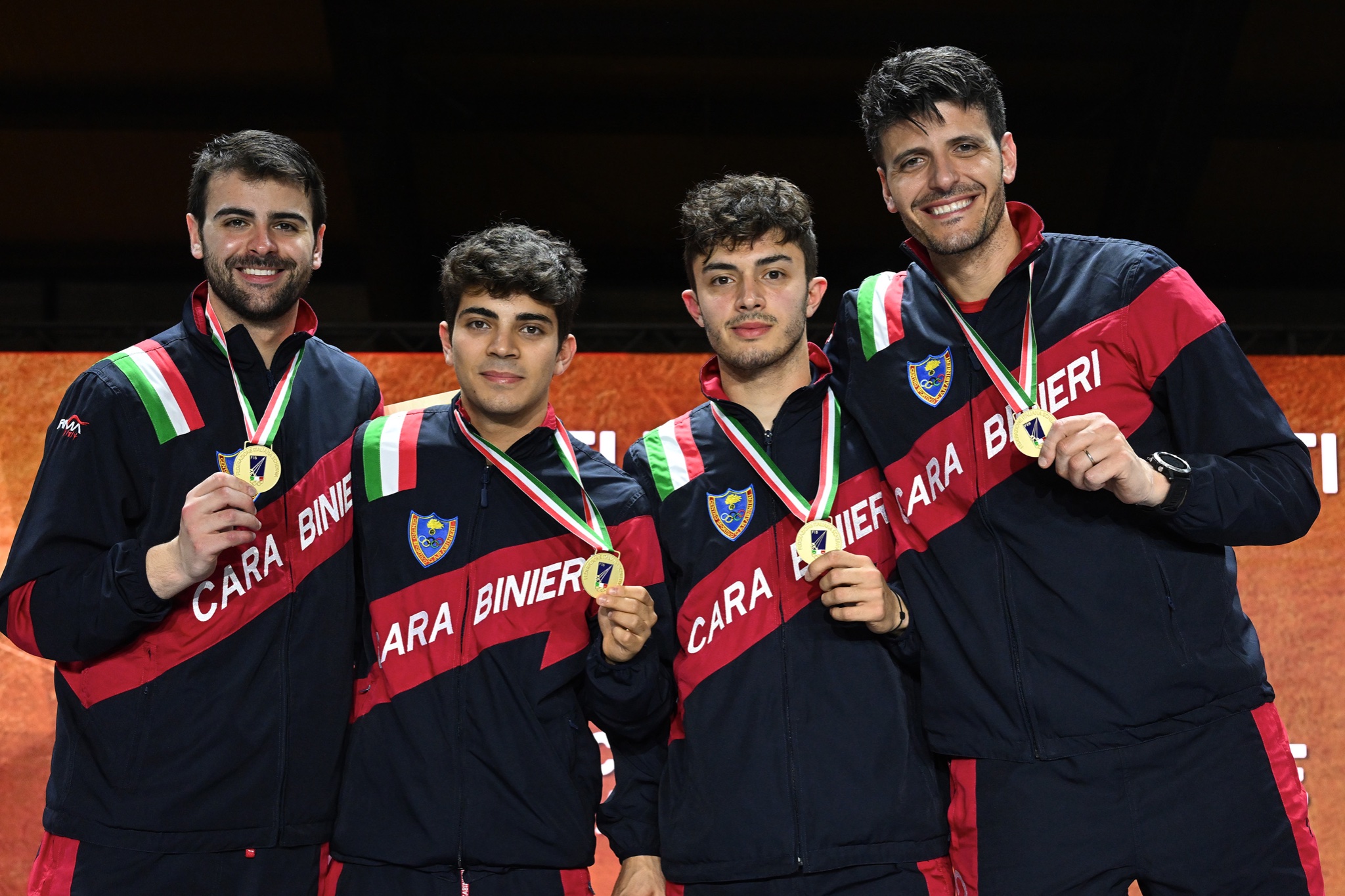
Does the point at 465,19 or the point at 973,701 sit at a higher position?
the point at 465,19

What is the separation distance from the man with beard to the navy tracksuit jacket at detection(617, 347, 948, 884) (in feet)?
2.39

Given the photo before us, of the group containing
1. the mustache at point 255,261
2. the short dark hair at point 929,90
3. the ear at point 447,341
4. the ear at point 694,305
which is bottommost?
the ear at point 447,341

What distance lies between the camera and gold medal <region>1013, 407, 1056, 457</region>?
6.20ft

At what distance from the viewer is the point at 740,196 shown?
7.98ft

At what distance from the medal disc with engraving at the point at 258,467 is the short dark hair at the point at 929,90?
55.5 inches

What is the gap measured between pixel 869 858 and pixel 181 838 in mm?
1314

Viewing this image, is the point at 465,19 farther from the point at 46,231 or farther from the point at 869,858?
Result: the point at 869,858

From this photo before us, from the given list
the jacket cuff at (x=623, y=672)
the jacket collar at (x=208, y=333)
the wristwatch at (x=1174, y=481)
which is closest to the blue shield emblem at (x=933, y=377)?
the wristwatch at (x=1174, y=481)

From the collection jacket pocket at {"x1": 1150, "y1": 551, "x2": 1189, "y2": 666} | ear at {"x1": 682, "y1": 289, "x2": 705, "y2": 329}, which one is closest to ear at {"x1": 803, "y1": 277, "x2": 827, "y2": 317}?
ear at {"x1": 682, "y1": 289, "x2": 705, "y2": 329}

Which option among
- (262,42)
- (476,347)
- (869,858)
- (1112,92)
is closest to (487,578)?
(476,347)

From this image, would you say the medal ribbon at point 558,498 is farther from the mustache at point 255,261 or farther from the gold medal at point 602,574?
the mustache at point 255,261

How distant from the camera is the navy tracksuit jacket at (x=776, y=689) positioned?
2053mm


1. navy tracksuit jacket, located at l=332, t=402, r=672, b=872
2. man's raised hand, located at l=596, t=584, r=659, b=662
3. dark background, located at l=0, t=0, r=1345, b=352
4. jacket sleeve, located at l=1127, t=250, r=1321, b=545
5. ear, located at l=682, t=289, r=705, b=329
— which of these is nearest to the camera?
jacket sleeve, located at l=1127, t=250, r=1321, b=545

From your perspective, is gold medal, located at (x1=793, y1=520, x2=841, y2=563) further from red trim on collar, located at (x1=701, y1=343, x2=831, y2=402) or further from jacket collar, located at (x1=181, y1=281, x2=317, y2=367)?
jacket collar, located at (x1=181, y1=281, x2=317, y2=367)
